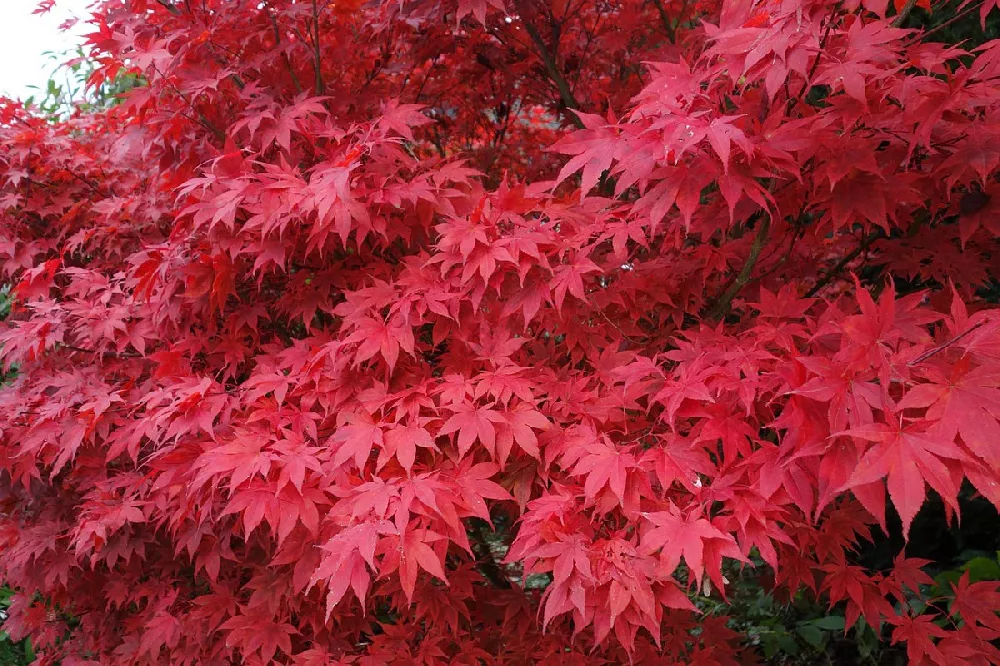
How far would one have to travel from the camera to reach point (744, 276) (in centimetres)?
224

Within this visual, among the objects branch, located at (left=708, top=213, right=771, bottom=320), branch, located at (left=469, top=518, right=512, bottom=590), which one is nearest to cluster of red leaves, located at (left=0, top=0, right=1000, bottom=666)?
branch, located at (left=708, top=213, right=771, bottom=320)

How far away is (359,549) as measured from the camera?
162cm

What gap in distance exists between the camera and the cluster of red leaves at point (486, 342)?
5.14ft

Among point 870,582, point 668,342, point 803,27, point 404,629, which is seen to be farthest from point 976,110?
point 404,629

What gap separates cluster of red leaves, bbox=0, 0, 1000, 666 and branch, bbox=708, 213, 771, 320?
0.01 m

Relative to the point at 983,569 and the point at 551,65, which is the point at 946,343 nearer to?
the point at 551,65

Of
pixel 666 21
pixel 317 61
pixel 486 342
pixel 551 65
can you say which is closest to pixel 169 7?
pixel 317 61

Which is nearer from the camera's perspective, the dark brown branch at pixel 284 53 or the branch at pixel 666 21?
the dark brown branch at pixel 284 53

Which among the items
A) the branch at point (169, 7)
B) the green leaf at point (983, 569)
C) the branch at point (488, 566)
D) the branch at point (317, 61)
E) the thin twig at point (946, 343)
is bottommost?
the green leaf at point (983, 569)

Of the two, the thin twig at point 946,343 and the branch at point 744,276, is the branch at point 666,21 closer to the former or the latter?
the branch at point 744,276

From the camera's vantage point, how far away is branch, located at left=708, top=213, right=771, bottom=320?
209 cm

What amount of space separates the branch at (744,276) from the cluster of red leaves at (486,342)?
11 mm

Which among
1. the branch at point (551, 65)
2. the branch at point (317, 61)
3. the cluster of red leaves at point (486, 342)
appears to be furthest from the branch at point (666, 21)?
the branch at point (317, 61)

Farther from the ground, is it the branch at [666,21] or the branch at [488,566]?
the branch at [666,21]
